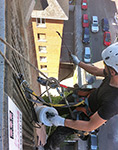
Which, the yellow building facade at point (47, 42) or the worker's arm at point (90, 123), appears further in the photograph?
the yellow building facade at point (47, 42)

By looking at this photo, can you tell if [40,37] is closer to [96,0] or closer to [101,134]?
[101,134]

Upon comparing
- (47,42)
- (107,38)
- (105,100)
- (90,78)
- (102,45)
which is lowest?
(90,78)

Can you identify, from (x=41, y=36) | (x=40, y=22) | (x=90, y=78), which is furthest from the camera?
(x=90, y=78)

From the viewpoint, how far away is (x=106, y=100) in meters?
2.75

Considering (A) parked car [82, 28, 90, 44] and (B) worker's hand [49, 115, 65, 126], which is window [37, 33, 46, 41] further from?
(B) worker's hand [49, 115, 65, 126]

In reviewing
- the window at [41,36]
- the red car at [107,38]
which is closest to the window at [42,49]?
the window at [41,36]

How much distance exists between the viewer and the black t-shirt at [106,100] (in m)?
2.61

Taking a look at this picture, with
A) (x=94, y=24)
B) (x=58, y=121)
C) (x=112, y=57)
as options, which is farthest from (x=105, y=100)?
(x=94, y=24)

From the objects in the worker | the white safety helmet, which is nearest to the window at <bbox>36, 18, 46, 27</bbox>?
the worker

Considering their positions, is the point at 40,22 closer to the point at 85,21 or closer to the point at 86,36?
the point at 86,36

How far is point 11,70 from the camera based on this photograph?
2.27 m

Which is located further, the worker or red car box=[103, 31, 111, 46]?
red car box=[103, 31, 111, 46]

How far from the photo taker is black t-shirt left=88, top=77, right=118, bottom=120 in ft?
8.57

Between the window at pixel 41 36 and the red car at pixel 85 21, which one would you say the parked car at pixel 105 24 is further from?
the window at pixel 41 36
